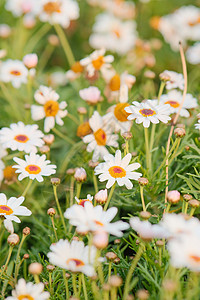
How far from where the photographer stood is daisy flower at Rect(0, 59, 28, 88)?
1493 millimetres

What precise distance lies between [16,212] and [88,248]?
9.2 inches

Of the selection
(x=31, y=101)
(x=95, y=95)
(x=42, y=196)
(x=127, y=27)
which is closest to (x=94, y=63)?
(x=95, y=95)

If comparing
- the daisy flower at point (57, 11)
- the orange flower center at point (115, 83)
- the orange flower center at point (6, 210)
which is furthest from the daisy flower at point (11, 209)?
the daisy flower at point (57, 11)

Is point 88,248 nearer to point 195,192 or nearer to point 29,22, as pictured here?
point 195,192

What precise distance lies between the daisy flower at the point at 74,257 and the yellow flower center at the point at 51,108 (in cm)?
57

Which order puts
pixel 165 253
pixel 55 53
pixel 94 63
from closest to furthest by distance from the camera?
pixel 165 253 < pixel 94 63 < pixel 55 53

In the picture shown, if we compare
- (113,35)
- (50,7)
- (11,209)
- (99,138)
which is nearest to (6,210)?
(11,209)

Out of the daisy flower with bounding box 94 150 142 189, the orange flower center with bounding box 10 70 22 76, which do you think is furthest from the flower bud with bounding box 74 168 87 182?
the orange flower center with bounding box 10 70 22 76

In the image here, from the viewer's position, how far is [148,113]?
1046 mm

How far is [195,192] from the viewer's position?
41.8 inches

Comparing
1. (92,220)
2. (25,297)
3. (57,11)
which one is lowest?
(25,297)

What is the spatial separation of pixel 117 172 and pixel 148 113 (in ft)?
0.58

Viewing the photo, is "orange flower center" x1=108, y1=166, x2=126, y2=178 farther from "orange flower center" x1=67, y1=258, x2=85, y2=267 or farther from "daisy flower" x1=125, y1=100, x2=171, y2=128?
"orange flower center" x1=67, y1=258, x2=85, y2=267

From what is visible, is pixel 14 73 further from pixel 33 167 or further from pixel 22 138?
pixel 33 167
